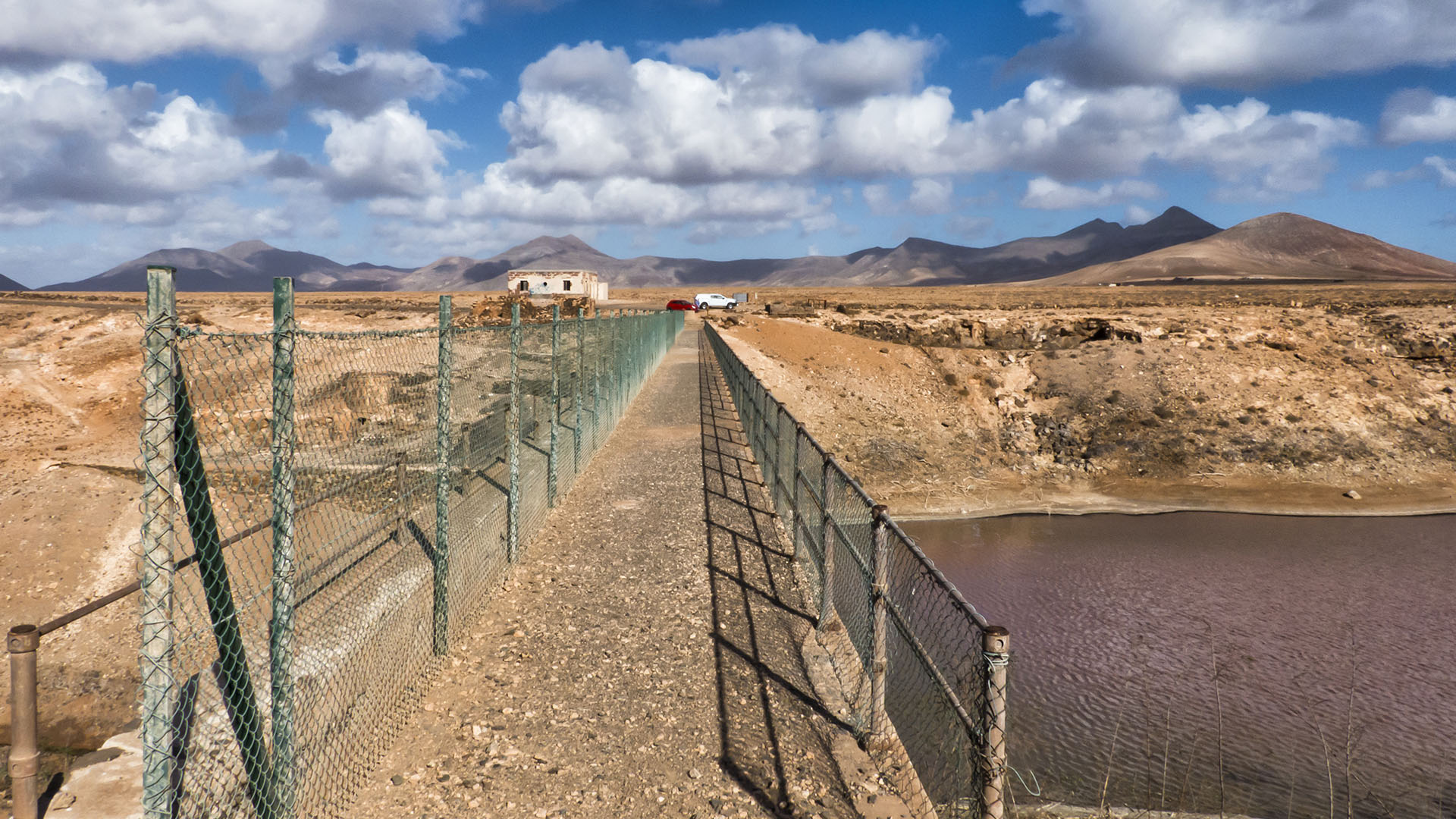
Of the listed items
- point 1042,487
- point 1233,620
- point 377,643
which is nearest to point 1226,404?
point 1042,487

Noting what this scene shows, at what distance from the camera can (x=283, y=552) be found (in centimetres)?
375

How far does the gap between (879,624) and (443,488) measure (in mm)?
2920

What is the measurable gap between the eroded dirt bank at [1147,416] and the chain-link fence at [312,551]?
1423 cm

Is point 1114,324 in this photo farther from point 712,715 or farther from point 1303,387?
point 712,715

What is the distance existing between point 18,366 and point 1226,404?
32.7 meters

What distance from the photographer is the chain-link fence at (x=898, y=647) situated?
10.7 ft

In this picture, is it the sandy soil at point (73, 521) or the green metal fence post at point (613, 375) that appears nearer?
the sandy soil at point (73, 521)

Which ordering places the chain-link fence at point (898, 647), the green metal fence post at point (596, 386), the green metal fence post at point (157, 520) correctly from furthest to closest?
1. the green metal fence post at point (596, 386)
2. the chain-link fence at point (898, 647)
3. the green metal fence post at point (157, 520)

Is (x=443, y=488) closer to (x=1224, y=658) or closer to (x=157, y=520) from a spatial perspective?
(x=157, y=520)

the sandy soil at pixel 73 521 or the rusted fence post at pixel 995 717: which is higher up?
the rusted fence post at pixel 995 717

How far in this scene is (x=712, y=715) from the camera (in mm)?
5352

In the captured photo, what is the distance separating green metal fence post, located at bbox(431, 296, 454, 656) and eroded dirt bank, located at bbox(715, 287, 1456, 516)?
15.6m

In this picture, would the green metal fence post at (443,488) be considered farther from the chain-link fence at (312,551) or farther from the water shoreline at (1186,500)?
the water shoreline at (1186,500)

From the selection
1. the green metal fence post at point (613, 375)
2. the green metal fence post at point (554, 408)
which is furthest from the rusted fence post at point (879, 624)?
the green metal fence post at point (613, 375)
